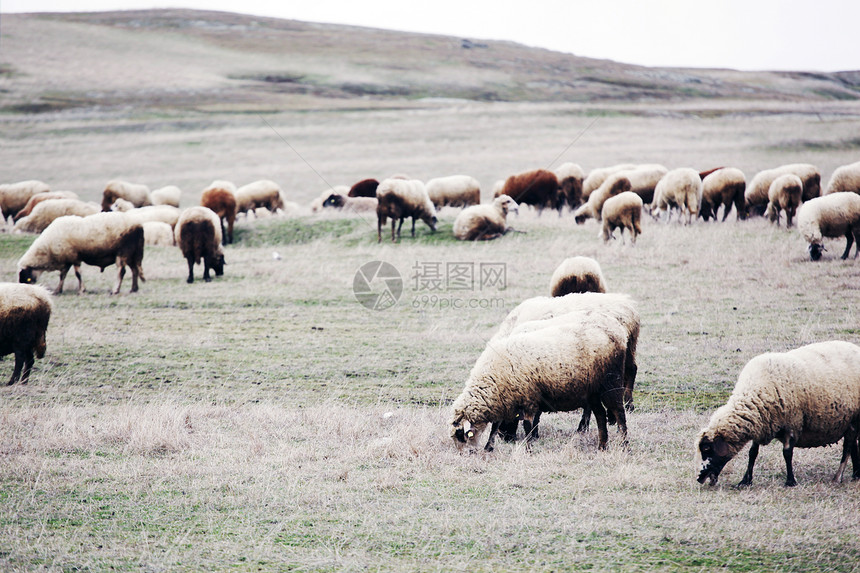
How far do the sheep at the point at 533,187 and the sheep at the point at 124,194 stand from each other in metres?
14.4

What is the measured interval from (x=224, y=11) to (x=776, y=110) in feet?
311

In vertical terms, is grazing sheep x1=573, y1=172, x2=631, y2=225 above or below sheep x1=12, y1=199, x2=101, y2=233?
above

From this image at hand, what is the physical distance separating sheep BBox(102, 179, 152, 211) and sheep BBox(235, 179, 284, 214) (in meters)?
4.85

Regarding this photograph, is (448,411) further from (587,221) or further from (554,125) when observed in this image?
(554,125)

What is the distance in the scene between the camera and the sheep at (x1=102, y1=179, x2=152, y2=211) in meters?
26.3

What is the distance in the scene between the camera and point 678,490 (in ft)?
21.0

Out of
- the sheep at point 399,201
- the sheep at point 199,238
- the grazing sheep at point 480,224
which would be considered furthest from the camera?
→ the sheep at point 399,201

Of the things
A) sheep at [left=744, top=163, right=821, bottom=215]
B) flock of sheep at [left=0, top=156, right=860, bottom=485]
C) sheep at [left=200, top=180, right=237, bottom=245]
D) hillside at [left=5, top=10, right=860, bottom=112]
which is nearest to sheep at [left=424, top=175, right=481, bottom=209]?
flock of sheep at [left=0, top=156, right=860, bottom=485]

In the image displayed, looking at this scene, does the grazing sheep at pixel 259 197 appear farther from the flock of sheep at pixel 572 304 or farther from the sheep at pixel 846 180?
the sheep at pixel 846 180

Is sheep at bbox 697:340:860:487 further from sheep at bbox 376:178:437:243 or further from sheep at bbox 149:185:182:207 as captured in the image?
sheep at bbox 149:185:182:207

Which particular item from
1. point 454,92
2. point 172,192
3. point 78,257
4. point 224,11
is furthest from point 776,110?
point 224,11

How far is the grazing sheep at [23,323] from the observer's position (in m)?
10.0

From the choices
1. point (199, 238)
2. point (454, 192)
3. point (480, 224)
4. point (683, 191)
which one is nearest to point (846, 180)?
point (683, 191)

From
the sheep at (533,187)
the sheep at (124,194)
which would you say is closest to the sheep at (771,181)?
the sheep at (533,187)
